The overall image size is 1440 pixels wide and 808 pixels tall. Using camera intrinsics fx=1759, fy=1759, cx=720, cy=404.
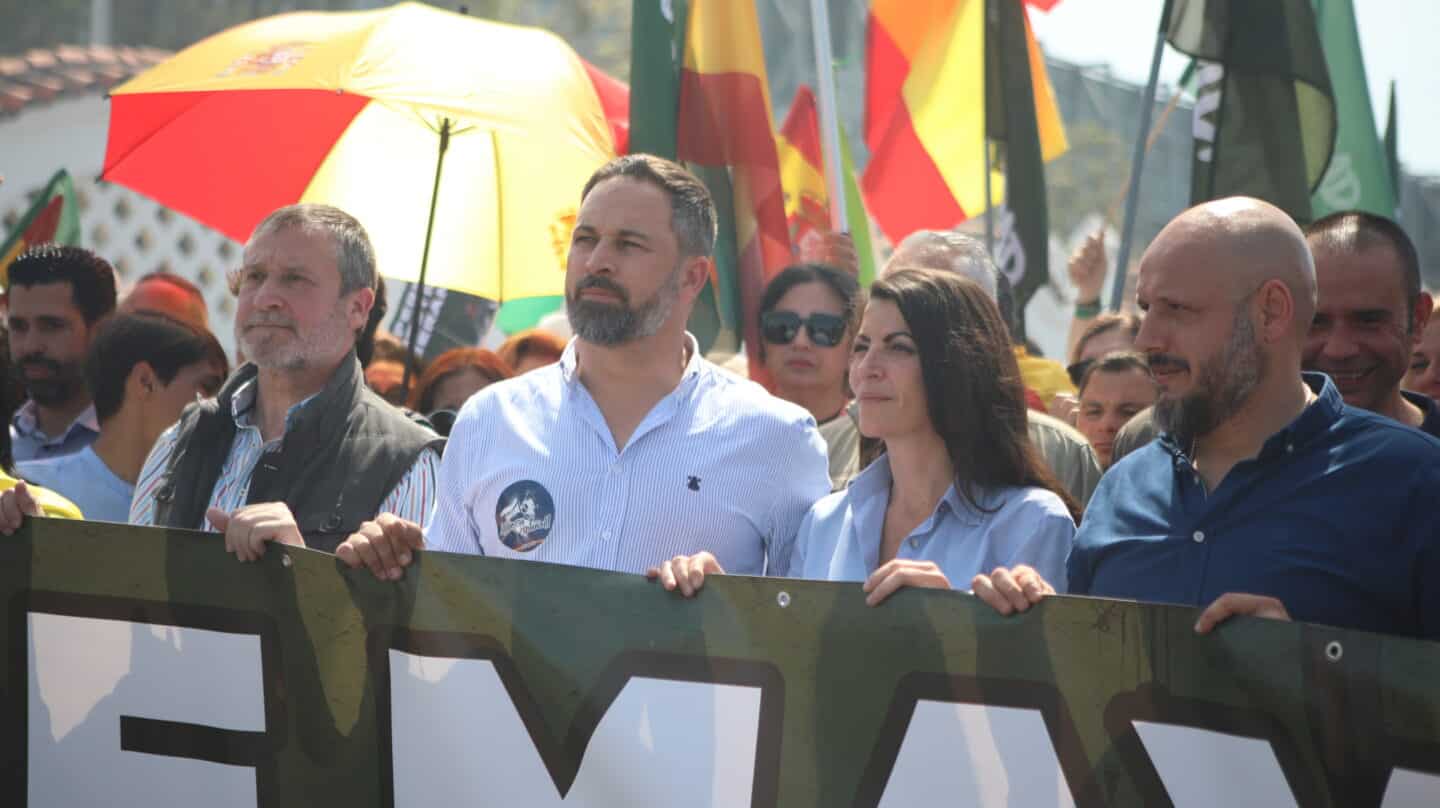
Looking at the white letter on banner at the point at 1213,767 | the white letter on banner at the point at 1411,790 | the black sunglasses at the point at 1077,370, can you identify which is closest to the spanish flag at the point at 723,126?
the black sunglasses at the point at 1077,370

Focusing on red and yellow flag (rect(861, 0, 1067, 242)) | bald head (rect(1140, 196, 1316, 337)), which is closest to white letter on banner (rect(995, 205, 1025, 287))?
red and yellow flag (rect(861, 0, 1067, 242))

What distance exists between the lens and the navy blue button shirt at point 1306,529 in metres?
3.12

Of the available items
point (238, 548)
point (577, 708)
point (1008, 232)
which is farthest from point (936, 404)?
point (1008, 232)

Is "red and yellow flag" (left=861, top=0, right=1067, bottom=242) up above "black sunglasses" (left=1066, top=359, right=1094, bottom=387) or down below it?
above

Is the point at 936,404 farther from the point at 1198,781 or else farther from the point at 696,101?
the point at 696,101

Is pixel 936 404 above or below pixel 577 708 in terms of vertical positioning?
above

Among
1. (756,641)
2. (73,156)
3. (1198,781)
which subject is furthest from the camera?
(73,156)

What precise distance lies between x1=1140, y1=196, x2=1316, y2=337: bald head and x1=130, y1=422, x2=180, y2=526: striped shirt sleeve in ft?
8.29

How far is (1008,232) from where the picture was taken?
7.54 metres

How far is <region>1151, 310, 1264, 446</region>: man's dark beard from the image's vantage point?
343cm

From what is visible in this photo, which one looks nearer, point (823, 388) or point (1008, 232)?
point (823, 388)

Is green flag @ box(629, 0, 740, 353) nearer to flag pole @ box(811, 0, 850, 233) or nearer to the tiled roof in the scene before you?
flag pole @ box(811, 0, 850, 233)

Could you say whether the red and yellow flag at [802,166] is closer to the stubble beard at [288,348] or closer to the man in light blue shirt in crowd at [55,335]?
the man in light blue shirt in crowd at [55,335]

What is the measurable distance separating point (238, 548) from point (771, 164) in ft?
12.1
